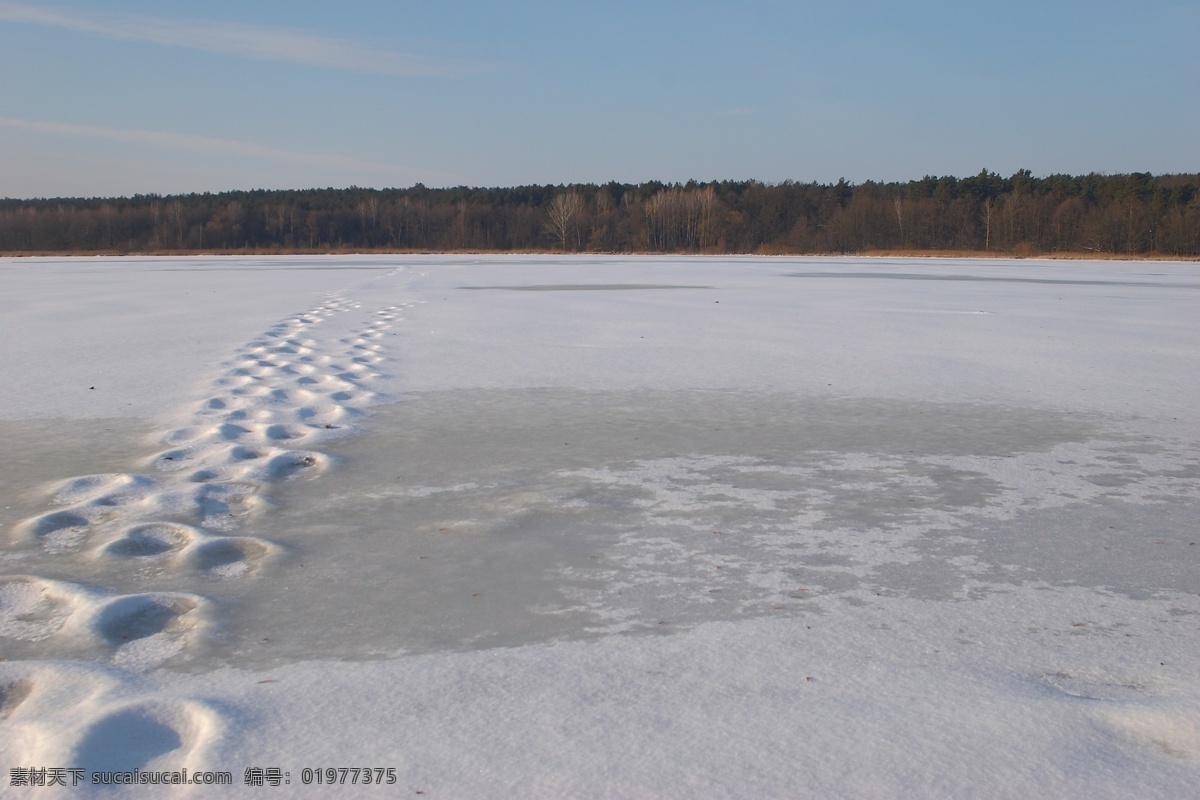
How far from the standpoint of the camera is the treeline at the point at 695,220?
189ft

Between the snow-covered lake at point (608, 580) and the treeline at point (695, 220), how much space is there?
5159 centimetres

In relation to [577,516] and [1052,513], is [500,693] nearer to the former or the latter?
[577,516]

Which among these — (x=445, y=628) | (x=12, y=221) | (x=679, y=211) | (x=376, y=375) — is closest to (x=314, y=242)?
(x=12, y=221)

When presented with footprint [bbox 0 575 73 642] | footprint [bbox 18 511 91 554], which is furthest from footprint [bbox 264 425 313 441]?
footprint [bbox 0 575 73 642]

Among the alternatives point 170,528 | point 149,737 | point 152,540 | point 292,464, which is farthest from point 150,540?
point 149,737

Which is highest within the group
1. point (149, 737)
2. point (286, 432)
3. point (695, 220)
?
point (695, 220)

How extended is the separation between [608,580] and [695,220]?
2836 inches

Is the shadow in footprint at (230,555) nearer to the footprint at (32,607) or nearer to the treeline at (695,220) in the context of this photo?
the footprint at (32,607)

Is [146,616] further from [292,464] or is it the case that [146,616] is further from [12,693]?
[292,464]

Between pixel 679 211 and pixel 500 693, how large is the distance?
73.4 m

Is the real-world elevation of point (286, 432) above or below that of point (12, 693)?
above

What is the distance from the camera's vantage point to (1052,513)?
3.83 meters

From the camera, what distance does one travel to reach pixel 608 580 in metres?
3.09

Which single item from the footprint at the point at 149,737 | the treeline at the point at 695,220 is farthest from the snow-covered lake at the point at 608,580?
the treeline at the point at 695,220
